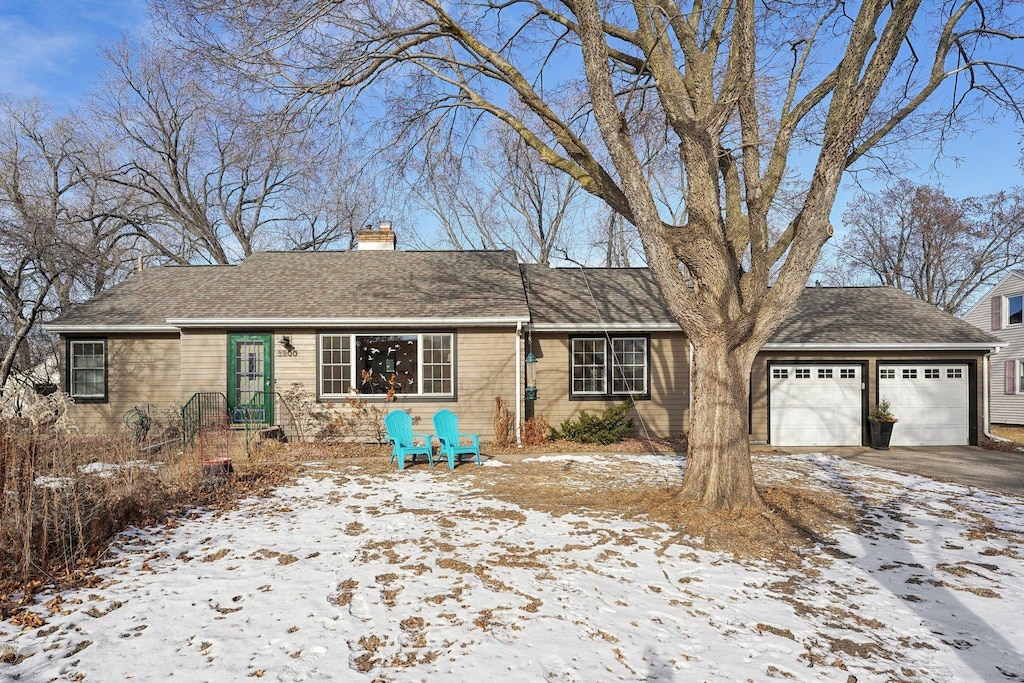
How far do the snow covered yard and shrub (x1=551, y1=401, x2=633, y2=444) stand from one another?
16.7 feet

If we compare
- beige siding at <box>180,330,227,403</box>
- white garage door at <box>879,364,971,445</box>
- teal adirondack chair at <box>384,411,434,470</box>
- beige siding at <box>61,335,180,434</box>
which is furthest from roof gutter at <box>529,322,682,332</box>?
beige siding at <box>61,335,180,434</box>

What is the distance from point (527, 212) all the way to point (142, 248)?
16260 millimetres

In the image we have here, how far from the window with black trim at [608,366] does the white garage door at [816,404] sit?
2869 mm

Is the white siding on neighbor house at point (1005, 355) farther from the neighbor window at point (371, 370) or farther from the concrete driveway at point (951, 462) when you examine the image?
the neighbor window at point (371, 370)

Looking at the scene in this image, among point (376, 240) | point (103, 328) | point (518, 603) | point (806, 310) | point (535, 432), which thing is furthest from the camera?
point (376, 240)

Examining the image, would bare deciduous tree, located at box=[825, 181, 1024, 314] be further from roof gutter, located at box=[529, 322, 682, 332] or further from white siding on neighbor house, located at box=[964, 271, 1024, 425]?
roof gutter, located at box=[529, 322, 682, 332]

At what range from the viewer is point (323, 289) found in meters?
12.6

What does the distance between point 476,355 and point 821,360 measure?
25.1 ft

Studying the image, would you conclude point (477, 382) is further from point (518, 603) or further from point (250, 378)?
point (518, 603)

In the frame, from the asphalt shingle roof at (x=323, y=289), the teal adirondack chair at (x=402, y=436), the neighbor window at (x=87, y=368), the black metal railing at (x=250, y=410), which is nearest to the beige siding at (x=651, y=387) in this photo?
the asphalt shingle roof at (x=323, y=289)

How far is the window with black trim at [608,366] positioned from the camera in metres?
12.3

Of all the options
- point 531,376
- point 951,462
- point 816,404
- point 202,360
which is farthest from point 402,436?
point 951,462

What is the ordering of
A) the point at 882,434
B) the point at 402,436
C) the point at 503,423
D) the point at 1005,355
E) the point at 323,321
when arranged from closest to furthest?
the point at 402,436 < the point at 323,321 < the point at 503,423 < the point at 882,434 < the point at 1005,355

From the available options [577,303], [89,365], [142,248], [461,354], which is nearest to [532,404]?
[461,354]
